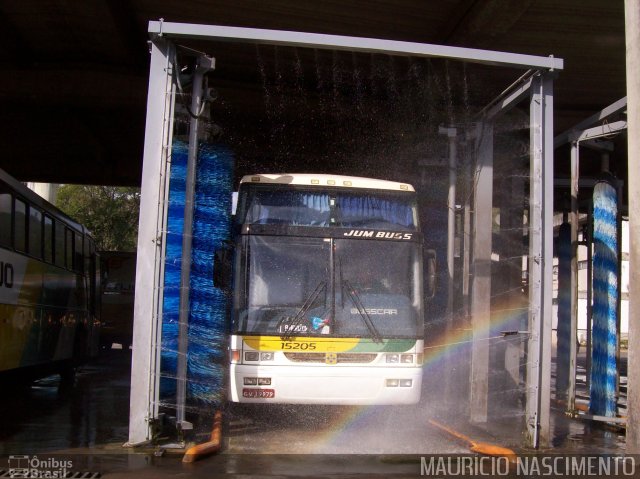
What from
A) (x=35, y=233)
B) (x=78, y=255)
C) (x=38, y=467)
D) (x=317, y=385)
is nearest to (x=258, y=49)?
(x=35, y=233)

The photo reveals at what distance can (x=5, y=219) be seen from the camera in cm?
977

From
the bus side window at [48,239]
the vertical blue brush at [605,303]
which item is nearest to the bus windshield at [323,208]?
the vertical blue brush at [605,303]

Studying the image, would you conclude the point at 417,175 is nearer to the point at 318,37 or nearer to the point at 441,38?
the point at 441,38

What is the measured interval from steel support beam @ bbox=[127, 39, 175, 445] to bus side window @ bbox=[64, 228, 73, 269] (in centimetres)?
640

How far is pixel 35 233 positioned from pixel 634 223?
9.21 meters

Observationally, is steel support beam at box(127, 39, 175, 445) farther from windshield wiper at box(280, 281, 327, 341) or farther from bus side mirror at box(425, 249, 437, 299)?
bus side mirror at box(425, 249, 437, 299)

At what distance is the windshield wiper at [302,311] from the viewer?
8602 mm

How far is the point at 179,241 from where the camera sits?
352 inches

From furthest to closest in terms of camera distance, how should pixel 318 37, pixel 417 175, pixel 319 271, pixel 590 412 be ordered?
pixel 417 175 < pixel 590 412 < pixel 319 271 < pixel 318 37

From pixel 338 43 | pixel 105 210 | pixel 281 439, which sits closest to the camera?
pixel 338 43

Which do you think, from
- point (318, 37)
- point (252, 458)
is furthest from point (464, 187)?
point (252, 458)

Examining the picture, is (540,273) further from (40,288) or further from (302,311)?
(40,288)

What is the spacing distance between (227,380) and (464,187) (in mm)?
5011

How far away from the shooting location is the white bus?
28.1 feet
